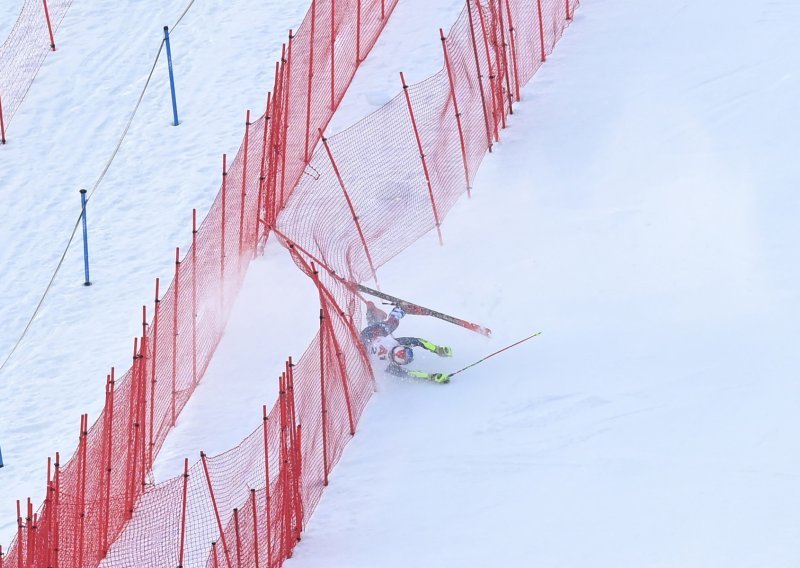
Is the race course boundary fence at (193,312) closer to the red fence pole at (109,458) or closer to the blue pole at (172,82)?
the red fence pole at (109,458)

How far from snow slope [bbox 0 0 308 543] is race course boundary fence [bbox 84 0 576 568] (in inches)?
73.2

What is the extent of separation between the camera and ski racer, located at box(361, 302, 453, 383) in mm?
20031

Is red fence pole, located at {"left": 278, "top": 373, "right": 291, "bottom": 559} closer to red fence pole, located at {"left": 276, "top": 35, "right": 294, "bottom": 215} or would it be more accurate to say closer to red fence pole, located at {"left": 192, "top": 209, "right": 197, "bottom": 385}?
red fence pole, located at {"left": 192, "top": 209, "right": 197, "bottom": 385}

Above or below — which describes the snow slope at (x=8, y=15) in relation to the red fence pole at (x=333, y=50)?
above

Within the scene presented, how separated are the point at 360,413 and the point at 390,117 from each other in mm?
4916

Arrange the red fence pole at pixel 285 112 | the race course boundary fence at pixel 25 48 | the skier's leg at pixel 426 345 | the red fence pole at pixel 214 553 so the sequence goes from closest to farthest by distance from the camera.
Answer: the red fence pole at pixel 214 553 < the skier's leg at pixel 426 345 < the red fence pole at pixel 285 112 < the race course boundary fence at pixel 25 48

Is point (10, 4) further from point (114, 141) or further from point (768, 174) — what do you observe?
point (768, 174)

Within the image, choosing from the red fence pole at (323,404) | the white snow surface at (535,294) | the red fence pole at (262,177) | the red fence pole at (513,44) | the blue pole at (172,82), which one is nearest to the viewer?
the white snow surface at (535,294)

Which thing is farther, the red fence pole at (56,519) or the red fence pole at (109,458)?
the red fence pole at (109,458)

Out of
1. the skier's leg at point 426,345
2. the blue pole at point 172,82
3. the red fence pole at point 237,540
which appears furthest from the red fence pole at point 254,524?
the blue pole at point 172,82

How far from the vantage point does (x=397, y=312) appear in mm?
20469

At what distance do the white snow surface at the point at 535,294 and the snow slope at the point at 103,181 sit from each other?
39 mm

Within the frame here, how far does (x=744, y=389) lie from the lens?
61.9 ft

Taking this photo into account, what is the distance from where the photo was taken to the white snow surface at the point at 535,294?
1788cm
